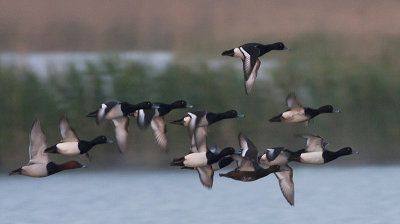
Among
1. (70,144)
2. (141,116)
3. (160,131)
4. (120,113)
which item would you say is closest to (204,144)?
(160,131)

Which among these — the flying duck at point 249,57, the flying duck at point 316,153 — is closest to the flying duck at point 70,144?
the flying duck at point 249,57

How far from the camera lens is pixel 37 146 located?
54.9 ft

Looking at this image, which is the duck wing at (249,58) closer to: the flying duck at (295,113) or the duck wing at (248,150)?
the flying duck at (295,113)

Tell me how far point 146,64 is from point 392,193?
607 centimetres

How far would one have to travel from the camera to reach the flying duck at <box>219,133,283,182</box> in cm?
1605

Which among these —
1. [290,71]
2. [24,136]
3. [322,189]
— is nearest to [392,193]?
[322,189]

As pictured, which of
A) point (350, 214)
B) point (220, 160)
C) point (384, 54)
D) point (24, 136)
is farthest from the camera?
point (384, 54)

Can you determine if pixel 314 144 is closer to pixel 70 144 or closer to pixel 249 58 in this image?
pixel 249 58

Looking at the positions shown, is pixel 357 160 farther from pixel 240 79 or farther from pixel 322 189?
pixel 240 79

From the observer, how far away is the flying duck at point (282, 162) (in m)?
16.5

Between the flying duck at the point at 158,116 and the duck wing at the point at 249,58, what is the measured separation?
2.86 ft

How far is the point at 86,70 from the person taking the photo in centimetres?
2655

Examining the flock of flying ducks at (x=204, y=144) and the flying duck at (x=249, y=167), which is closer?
the flying duck at (x=249, y=167)

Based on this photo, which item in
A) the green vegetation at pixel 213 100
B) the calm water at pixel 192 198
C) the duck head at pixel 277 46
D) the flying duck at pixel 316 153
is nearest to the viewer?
the duck head at pixel 277 46
